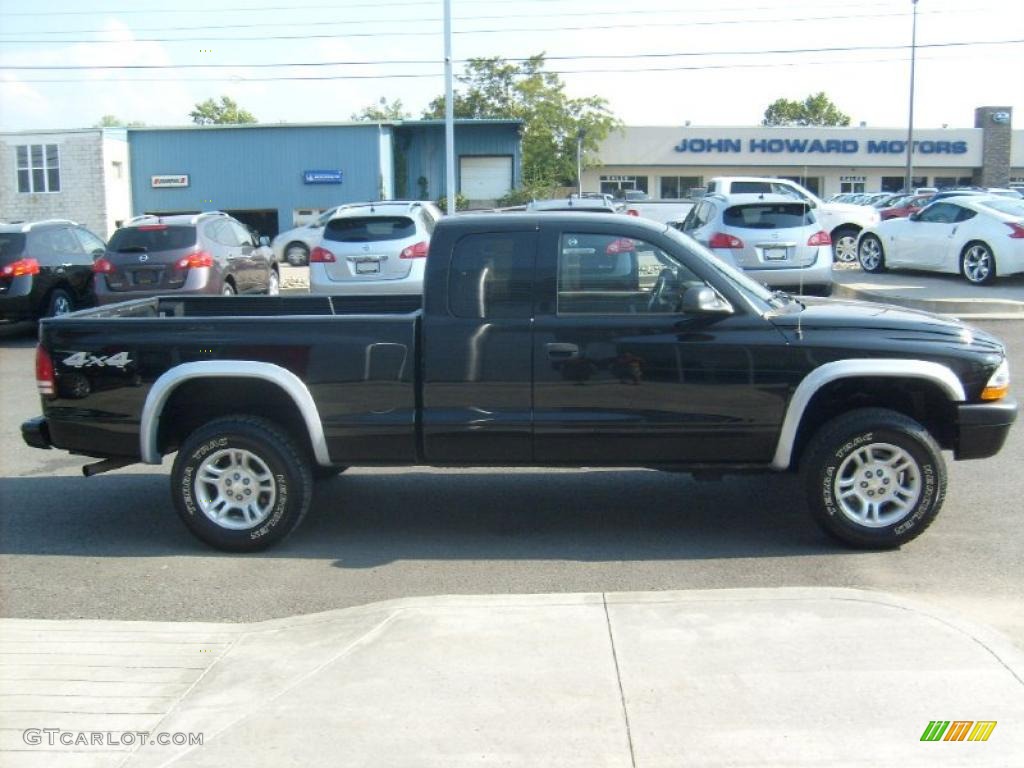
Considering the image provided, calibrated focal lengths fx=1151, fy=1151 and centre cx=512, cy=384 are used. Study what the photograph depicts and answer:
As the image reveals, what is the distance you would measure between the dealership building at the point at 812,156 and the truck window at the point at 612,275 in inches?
2207

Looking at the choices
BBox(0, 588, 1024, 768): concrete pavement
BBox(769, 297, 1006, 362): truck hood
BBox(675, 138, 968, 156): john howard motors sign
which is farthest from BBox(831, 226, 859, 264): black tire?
BBox(675, 138, 968, 156): john howard motors sign

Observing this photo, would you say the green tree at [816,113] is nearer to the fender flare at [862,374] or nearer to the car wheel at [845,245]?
the car wheel at [845,245]

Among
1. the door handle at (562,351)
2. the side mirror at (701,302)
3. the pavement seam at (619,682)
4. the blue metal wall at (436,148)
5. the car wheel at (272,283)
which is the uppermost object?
the blue metal wall at (436,148)

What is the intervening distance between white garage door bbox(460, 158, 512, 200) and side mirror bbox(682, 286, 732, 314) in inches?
1524

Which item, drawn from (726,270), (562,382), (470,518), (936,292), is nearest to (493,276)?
(562,382)

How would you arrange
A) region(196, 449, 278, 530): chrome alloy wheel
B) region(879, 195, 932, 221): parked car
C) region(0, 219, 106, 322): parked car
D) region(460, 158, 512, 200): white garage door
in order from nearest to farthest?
1. region(196, 449, 278, 530): chrome alloy wheel
2. region(0, 219, 106, 322): parked car
3. region(879, 195, 932, 221): parked car
4. region(460, 158, 512, 200): white garage door

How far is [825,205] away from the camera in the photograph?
25.9m

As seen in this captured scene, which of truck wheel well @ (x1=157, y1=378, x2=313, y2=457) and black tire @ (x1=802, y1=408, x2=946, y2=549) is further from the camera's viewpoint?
truck wheel well @ (x1=157, y1=378, x2=313, y2=457)

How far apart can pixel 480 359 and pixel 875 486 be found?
238cm

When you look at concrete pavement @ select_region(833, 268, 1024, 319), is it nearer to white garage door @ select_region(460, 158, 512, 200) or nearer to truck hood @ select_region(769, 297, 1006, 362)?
truck hood @ select_region(769, 297, 1006, 362)

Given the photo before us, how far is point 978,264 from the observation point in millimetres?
20250

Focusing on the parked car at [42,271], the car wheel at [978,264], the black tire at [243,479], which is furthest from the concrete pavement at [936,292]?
the black tire at [243,479]

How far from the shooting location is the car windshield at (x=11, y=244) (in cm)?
1684

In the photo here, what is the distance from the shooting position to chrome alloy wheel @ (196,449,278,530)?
6840 mm
